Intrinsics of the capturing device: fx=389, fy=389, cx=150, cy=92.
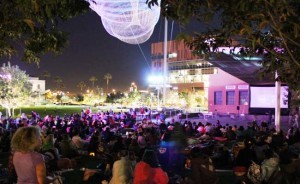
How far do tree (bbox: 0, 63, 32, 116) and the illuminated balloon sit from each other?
24836 mm

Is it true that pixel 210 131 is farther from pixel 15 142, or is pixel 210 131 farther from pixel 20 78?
pixel 20 78

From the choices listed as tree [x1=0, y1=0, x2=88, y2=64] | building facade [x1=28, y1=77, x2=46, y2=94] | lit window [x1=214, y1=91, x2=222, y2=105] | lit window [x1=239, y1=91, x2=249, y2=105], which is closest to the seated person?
tree [x1=0, y1=0, x2=88, y2=64]

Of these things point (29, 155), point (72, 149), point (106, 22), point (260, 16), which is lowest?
point (72, 149)

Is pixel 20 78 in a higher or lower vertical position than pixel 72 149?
higher

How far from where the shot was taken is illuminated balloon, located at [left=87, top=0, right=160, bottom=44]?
27969 millimetres

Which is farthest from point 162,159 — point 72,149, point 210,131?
point 210,131

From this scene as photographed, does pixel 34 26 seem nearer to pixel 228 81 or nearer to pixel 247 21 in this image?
pixel 247 21

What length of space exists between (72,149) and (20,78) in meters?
46.0

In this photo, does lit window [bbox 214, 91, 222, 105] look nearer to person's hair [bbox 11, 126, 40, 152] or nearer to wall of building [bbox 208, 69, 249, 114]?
wall of building [bbox 208, 69, 249, 114]

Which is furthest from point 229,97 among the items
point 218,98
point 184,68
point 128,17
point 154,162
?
point 184,68

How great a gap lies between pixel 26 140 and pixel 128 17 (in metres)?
26.3

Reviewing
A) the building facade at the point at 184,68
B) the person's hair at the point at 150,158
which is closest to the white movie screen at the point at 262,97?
the person's hair at the point at 150,158

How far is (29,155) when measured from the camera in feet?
15.2

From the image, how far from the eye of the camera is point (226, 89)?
5384 centimetres
